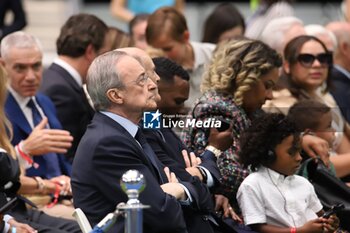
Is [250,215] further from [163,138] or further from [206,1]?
[206,1]

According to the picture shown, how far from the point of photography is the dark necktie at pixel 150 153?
647cm

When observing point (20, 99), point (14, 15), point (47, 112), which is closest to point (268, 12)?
point (14, 15)

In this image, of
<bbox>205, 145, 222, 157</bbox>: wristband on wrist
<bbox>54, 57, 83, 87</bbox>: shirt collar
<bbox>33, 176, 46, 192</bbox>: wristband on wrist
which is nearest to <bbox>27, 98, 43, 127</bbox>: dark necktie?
<bbox>33, 176, 46, 192</bbox>: wristband on wrist

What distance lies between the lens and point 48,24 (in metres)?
16.3

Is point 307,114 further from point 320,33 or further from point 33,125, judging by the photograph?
point 320,33

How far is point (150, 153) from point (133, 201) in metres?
0.93

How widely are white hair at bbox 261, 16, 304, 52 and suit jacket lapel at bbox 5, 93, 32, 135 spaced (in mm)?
2285

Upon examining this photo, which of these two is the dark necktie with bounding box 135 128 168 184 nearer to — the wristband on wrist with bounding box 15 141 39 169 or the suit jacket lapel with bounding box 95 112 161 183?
the suit jacket lapel with bounding box 95 112 161 183

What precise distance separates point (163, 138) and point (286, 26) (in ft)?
9.86

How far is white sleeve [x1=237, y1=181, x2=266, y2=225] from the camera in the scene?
699 centimetres

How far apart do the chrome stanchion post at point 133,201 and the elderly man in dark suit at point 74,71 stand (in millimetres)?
2937

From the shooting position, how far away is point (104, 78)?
6359 mm

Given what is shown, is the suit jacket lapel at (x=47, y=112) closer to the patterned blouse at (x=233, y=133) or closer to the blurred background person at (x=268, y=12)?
the patterned blouse at (x=233, y=133)

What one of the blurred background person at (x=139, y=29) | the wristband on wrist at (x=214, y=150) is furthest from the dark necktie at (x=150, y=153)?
the blurred background person at (x=139, y=29)
